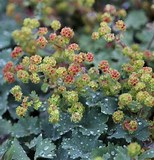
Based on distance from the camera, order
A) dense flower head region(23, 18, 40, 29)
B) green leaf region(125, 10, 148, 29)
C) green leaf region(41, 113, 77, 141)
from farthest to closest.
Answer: green leaf region(125, 10, 148, 29), dense flower head region(23, 18, 40, 29), green leaf region(41, 113, 77, 141)

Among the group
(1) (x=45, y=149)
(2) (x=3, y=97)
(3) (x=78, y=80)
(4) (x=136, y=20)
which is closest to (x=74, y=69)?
(3) (x=78, y=80)

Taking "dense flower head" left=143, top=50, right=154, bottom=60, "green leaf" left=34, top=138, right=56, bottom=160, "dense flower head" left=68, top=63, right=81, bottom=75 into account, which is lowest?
"green leaf" left=34, top=138, right=56, bottom=160

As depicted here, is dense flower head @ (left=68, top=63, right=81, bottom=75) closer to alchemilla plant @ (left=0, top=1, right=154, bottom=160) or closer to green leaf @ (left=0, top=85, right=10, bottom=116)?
alchemilla plant @ (left=0, top=1, right=154, bottom=160)

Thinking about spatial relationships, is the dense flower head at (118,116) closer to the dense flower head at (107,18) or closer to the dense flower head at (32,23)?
the dense flower head at (107,18)

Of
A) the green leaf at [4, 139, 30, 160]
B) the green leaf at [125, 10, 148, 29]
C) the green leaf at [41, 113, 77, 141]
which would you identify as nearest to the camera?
the green leaf at [4, 139, 30, 160]

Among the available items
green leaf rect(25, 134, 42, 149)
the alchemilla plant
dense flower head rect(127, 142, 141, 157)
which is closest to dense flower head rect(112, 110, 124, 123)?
the alchemilla plant

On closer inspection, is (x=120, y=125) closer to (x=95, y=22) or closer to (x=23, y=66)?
(x=23, y=66)

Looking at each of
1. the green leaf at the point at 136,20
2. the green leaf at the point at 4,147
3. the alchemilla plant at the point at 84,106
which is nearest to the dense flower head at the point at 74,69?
the alchemilla plant at the point at 84,106

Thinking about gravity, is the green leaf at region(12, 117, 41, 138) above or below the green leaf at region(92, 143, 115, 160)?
above
